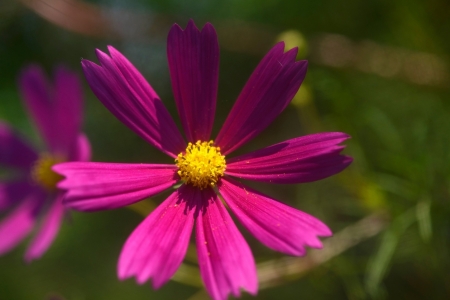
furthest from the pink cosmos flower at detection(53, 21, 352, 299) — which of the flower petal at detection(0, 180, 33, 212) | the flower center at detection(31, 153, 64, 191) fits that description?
the flower petal at detection(0, 180, 33, 212)

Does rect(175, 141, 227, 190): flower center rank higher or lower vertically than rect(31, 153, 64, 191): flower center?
lower

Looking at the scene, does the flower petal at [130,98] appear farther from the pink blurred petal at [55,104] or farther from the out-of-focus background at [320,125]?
the pink blurred petal at [55,104]

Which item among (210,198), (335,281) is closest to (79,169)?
(210,198)

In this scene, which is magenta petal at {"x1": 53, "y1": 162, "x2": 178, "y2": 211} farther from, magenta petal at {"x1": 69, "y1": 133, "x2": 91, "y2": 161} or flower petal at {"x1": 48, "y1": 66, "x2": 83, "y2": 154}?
flower petal at {"x1": 48, "y1": 66, "x2": 83, "y2": 154}

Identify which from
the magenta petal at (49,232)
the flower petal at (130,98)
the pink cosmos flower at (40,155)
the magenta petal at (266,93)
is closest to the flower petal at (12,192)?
the pink cosmos flower at (40,155)

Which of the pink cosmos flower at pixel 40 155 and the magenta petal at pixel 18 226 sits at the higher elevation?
the pink cosmos flower at pixel 40 155
